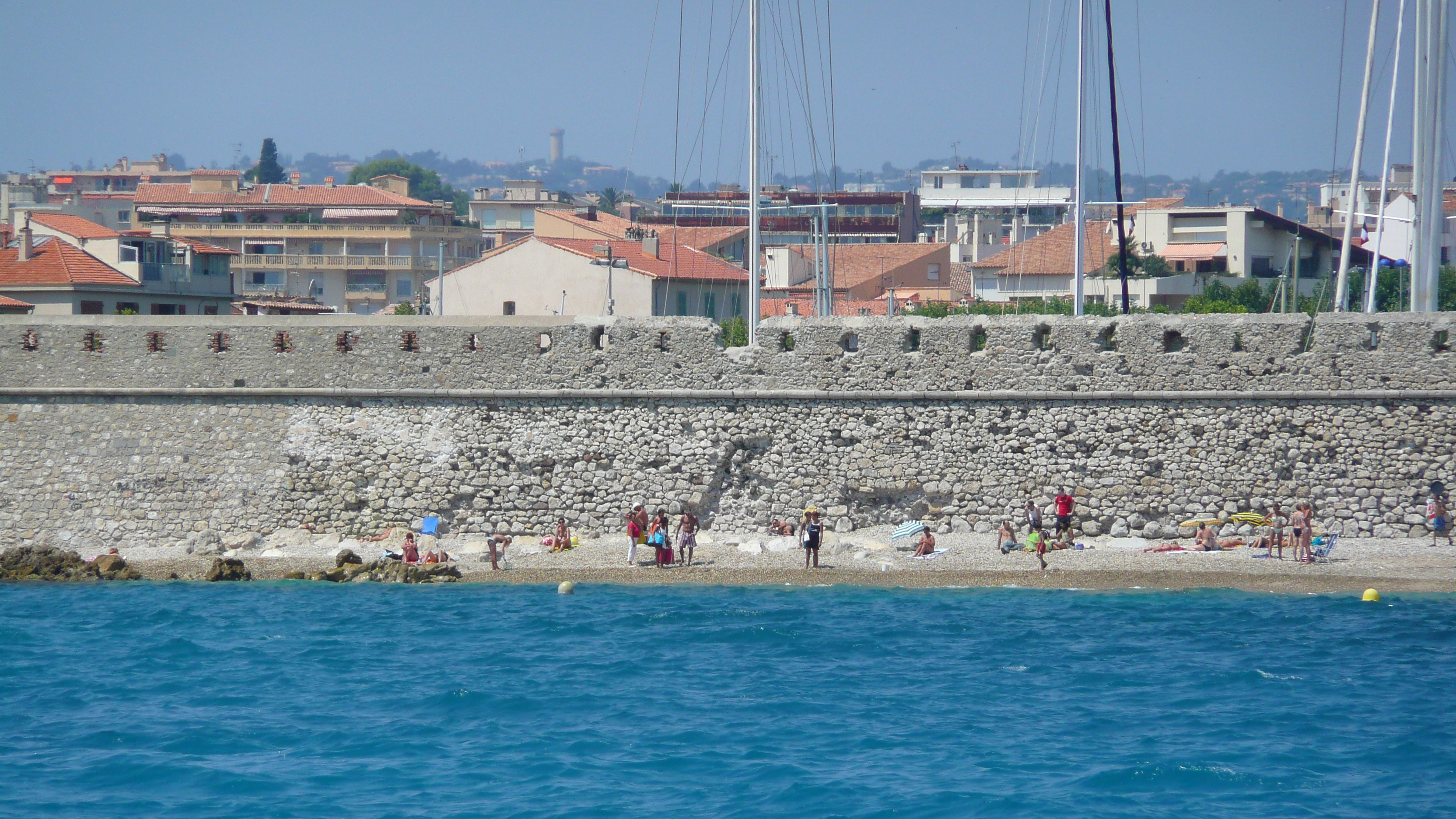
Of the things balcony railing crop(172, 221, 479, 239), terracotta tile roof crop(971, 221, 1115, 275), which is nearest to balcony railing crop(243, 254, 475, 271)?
balcony railing crop(172, 221, 479, 239)

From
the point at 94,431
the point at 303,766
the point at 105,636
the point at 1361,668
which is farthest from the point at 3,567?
the point at 1361,668

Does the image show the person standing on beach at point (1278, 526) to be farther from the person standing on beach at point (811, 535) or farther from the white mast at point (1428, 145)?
the person standing on beach at point (811, 535)

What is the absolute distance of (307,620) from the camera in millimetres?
18156

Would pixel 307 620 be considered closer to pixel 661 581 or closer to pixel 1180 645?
pixel 661 581

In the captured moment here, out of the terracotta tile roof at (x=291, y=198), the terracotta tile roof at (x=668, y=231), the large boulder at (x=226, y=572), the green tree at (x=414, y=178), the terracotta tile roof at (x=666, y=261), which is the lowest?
the large boulder at (x=226, y=572)

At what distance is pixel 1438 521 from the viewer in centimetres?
1880

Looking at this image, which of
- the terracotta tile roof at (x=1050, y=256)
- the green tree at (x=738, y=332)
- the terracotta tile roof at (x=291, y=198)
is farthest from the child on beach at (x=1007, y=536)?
the terracotta tile roof at (x=291, y=198)

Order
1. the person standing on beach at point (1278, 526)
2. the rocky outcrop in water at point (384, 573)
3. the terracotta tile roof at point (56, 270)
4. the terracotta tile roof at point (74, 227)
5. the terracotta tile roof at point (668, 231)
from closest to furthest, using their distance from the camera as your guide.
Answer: the person standing on beach at point (1278, 526), the rocky outcrop in water at point (384, 573), the terracotta tile roof at point (56, 270), the terracotta tile roof at point (74, 227), the terracotta tile roof at point (668, 231)

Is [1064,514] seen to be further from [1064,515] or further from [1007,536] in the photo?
[1007,536]

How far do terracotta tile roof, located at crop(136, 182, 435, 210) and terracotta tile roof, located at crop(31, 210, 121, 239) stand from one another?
15.7m

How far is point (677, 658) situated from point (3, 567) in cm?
1034

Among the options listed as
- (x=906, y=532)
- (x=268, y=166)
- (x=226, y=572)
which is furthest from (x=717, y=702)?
(x=268, y=166)

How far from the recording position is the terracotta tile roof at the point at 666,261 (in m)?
34.1

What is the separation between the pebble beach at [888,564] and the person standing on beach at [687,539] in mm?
155
